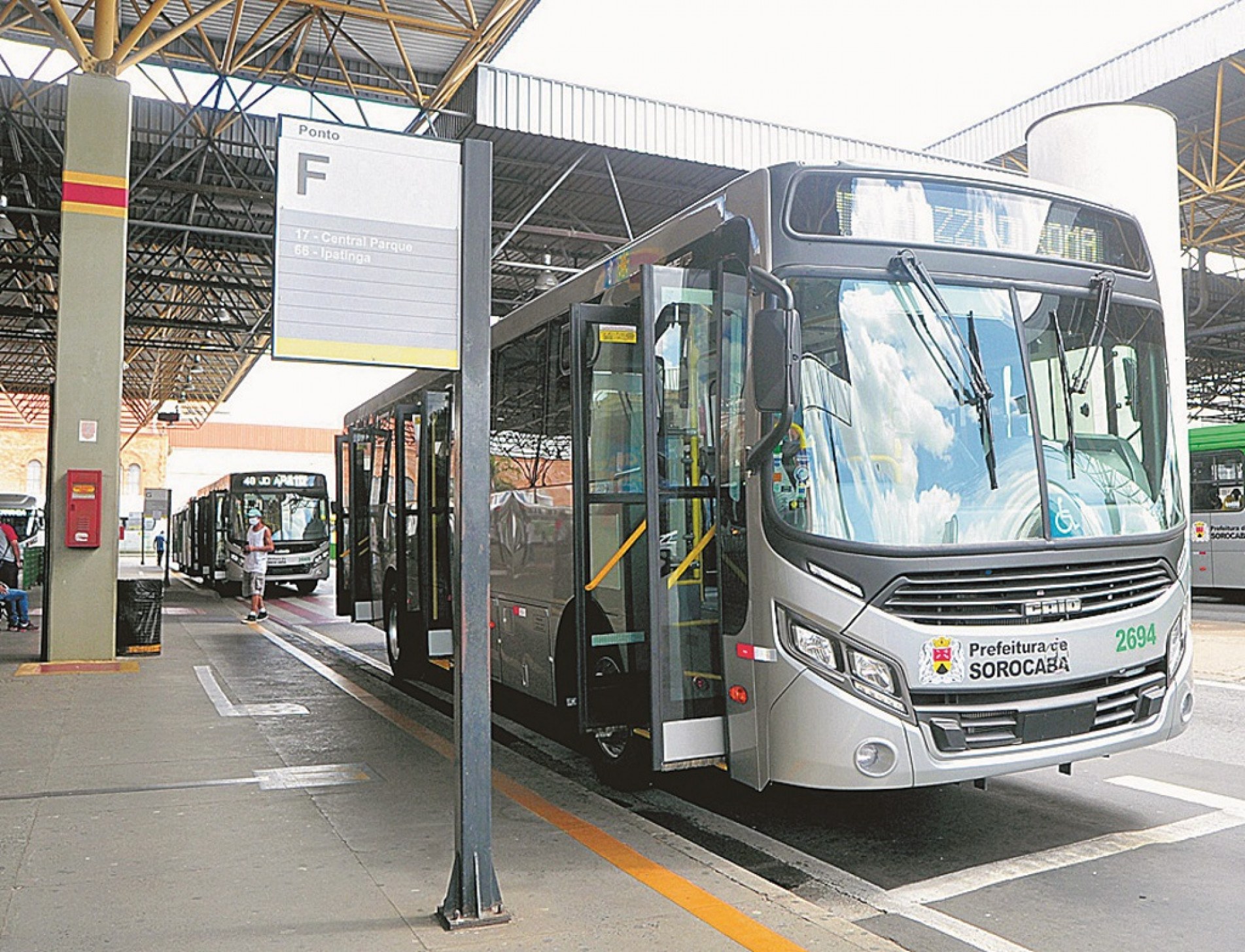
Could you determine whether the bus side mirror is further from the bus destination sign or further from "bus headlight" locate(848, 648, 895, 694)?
the bus destination sign

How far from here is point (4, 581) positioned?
55.8 ft

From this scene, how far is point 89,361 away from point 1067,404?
33.7 ft

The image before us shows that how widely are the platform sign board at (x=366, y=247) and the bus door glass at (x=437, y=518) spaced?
5151 mm

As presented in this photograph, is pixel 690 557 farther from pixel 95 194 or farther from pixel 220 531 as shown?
pixel 220 531

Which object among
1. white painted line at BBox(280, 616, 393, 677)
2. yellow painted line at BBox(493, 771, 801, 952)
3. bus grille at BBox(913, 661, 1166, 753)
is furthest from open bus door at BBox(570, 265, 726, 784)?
white painted line at BBox(280, 616, 393, 677)

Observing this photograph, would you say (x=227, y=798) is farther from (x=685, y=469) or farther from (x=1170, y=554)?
(x=1170, y=554)

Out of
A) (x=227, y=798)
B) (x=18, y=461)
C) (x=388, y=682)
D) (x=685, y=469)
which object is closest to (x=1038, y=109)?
(x=388, y=682)

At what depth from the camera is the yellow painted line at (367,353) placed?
4.20 metres

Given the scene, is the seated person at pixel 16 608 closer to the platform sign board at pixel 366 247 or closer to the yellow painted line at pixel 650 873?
the yellow painted line at pixel 650 873

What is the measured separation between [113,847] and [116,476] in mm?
7732

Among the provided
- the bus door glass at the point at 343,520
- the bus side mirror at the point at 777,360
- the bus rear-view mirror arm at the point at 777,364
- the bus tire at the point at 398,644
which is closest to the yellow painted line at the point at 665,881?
the bus rear-view mirror arm at the point at 777,364

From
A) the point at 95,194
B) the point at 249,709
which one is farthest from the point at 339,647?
the point at 95,194

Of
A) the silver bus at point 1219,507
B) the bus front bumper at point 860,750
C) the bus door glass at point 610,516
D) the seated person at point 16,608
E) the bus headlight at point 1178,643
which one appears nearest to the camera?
the bus front bumper at point 860,750

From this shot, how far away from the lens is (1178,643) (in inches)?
222
